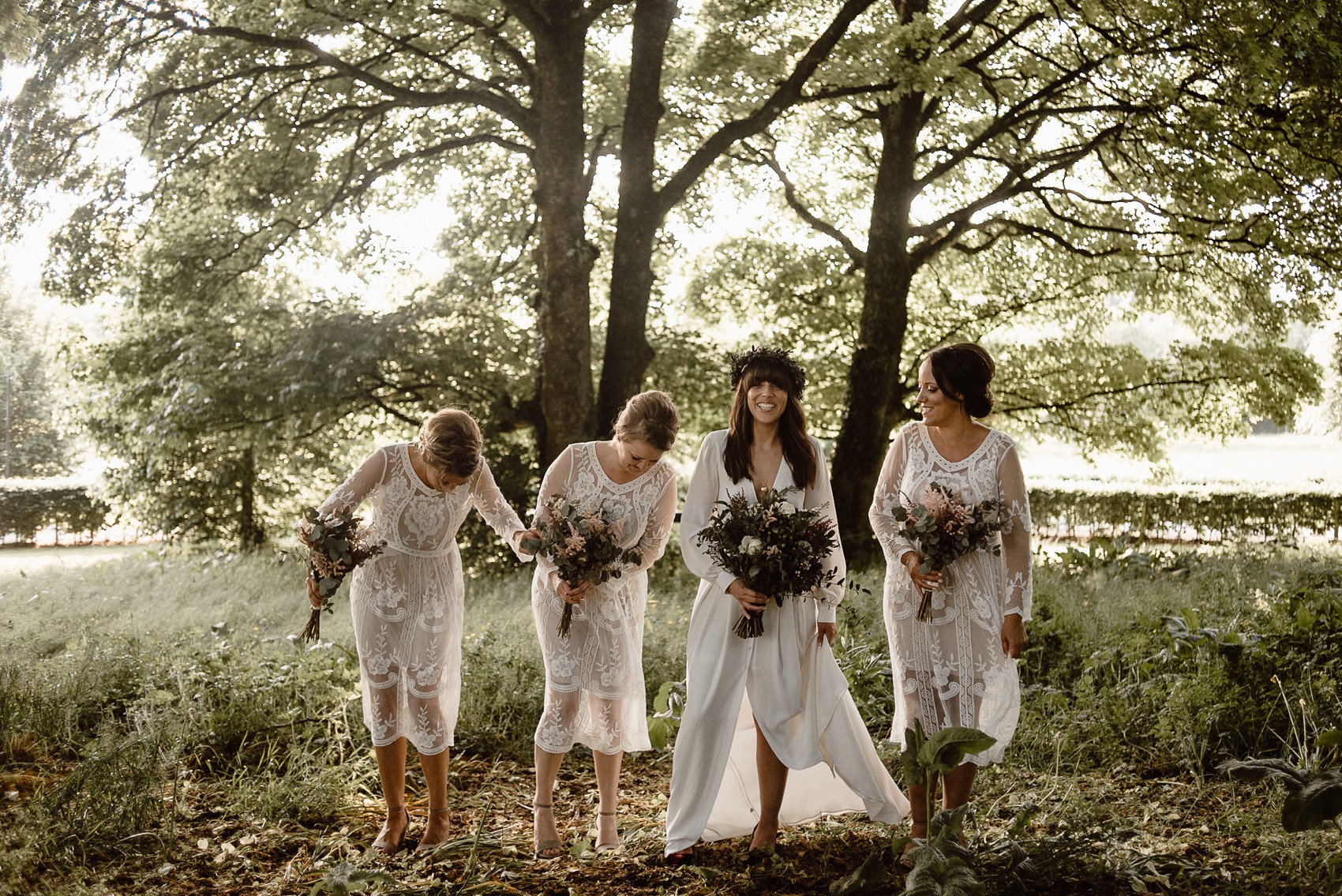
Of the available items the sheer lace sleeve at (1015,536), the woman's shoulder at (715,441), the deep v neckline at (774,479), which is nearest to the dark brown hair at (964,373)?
the sheer lace sleeve at (1015,536)

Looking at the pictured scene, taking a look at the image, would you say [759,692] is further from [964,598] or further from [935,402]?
[935,402]

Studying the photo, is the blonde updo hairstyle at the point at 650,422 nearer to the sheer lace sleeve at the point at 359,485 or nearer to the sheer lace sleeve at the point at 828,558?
the sheer lace sleeve at the point at 828,558

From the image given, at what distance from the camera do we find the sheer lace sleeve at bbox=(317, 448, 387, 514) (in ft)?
17.0

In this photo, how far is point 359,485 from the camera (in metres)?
5.28

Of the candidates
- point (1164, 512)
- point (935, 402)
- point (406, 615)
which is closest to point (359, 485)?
point (406, 615)

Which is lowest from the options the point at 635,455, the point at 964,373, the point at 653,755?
the point at 653,755

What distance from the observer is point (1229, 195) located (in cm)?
1153

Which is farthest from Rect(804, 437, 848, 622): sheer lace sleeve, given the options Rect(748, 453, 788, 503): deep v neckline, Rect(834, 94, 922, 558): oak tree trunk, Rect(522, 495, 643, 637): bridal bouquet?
Rect(834, 94, 922, 558): oak tree trunk

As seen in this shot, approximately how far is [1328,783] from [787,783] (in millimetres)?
2364

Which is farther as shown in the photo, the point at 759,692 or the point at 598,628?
the point at 598,628

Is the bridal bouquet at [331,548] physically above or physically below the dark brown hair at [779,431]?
below

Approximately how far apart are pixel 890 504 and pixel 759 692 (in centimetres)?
111

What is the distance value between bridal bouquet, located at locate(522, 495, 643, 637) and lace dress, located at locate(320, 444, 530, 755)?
237 millimetres

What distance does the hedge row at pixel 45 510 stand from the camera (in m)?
25.6
